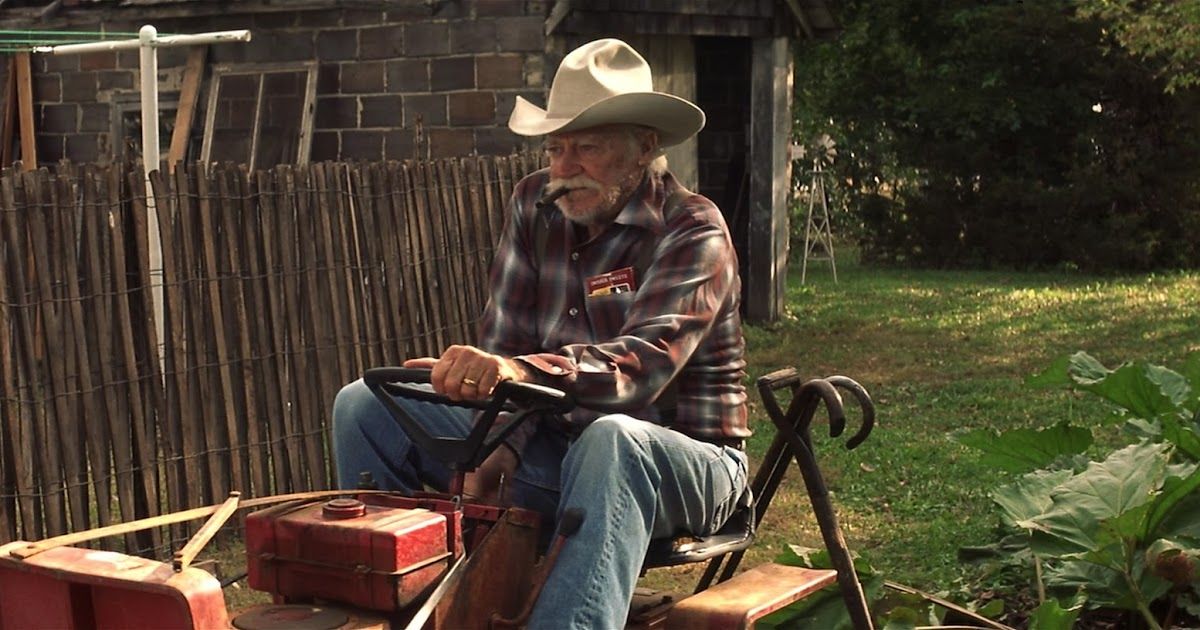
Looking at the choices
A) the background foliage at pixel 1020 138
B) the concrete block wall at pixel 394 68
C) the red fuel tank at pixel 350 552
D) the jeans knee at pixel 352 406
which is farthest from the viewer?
the background foliage at pixel 1020 138

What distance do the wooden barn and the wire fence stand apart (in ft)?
8.28

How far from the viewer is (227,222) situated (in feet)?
19.9

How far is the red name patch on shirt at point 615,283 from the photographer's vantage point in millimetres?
3793

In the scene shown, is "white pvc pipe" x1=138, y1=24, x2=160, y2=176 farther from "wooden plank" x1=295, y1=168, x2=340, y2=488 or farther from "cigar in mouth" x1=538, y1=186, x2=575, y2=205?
"cigar in mouth" x1=538, y1=186, x2=575, y2=205

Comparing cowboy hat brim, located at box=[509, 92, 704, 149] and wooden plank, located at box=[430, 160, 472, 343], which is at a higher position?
cowboy hat brim, located at box=[509, 92, 704, 149]

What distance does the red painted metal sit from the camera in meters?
2.75

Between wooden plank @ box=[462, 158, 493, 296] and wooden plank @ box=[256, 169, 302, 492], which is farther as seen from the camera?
wooden plank @ box=[462, 158, 493, 296]

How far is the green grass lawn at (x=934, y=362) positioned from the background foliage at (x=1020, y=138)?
0.67m

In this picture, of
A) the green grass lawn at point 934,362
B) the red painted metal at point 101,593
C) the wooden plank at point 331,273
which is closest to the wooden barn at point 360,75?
the green grass lawn at point 934,362

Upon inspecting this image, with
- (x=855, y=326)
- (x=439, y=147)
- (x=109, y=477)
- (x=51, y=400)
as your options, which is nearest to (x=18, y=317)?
(x=51, y=400)

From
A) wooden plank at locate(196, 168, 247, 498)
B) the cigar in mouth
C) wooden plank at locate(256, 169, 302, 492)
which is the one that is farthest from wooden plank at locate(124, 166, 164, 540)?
the cigar in mouth

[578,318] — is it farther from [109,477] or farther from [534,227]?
[109,477]

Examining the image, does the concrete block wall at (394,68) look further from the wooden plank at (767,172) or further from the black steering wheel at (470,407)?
the black steering wheel at (470,407)

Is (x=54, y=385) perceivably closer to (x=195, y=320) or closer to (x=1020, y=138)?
(x=195, y=320)
